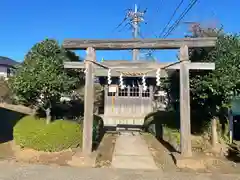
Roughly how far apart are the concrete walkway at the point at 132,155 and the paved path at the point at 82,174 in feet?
2.53

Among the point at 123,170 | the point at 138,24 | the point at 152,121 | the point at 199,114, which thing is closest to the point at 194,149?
the point at 199,114

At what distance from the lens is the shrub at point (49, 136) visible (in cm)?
941

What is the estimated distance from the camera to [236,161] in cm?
969

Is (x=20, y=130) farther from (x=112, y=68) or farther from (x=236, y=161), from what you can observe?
(x=236, y=161)

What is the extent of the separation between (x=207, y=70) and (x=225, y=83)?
68cm

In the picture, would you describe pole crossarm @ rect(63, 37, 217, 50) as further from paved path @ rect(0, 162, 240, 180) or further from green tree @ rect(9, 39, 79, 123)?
paved path @ rect(0, 162, 240, 180)

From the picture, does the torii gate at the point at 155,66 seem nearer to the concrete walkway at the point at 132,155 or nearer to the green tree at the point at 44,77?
the green tree at the point at 44,77

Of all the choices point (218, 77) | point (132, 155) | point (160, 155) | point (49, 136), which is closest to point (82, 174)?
point (49, 136)

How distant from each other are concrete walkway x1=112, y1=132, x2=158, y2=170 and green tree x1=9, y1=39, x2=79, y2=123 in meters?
2.64

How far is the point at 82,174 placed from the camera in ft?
23.8

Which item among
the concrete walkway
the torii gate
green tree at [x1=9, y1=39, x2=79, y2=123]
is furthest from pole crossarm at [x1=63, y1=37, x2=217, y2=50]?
the concrete walkway

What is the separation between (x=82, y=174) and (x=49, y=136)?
8.25 feet

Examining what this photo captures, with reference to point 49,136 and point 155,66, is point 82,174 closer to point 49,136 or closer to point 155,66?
point 49,136

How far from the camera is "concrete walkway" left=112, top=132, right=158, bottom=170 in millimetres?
8553
